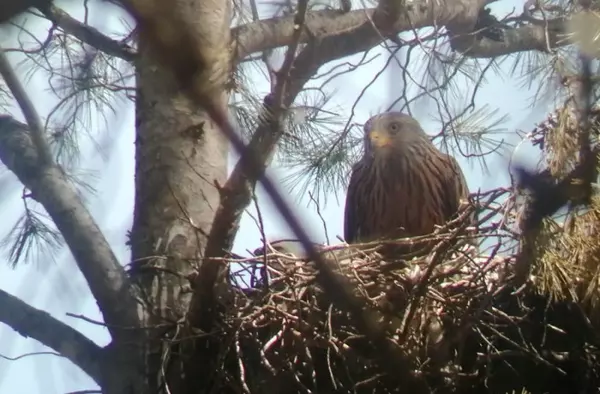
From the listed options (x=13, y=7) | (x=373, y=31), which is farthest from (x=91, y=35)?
(x=13, y=7)

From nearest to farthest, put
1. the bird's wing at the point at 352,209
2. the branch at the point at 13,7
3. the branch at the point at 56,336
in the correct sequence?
the branch at the point at 13,7
the branch at the point at 56,336
the bird's wing at the point at 352,209

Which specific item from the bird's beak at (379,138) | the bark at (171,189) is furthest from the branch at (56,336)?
the bird's beak at (379,138)

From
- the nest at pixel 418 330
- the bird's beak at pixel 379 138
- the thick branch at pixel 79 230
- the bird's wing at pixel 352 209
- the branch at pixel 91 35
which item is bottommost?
the nest at pixel 418 330

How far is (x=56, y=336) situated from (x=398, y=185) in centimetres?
179

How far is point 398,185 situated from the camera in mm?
4254

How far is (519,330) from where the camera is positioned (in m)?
2.84

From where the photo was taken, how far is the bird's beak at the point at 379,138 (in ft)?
14.3

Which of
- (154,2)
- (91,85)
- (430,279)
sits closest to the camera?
(154,2)

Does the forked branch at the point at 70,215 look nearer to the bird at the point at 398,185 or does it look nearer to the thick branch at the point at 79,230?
the thick branch at the point at 79,230

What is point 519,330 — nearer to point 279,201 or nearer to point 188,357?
point 188,357

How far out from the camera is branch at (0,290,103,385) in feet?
9.70

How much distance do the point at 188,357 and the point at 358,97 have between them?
3.08ft

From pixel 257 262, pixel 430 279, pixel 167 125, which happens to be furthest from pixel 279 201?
pixel 167 125

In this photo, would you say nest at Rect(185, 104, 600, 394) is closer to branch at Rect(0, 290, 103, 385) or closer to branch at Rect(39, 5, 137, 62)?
branch at Rect(0, 290, 103, 385)
